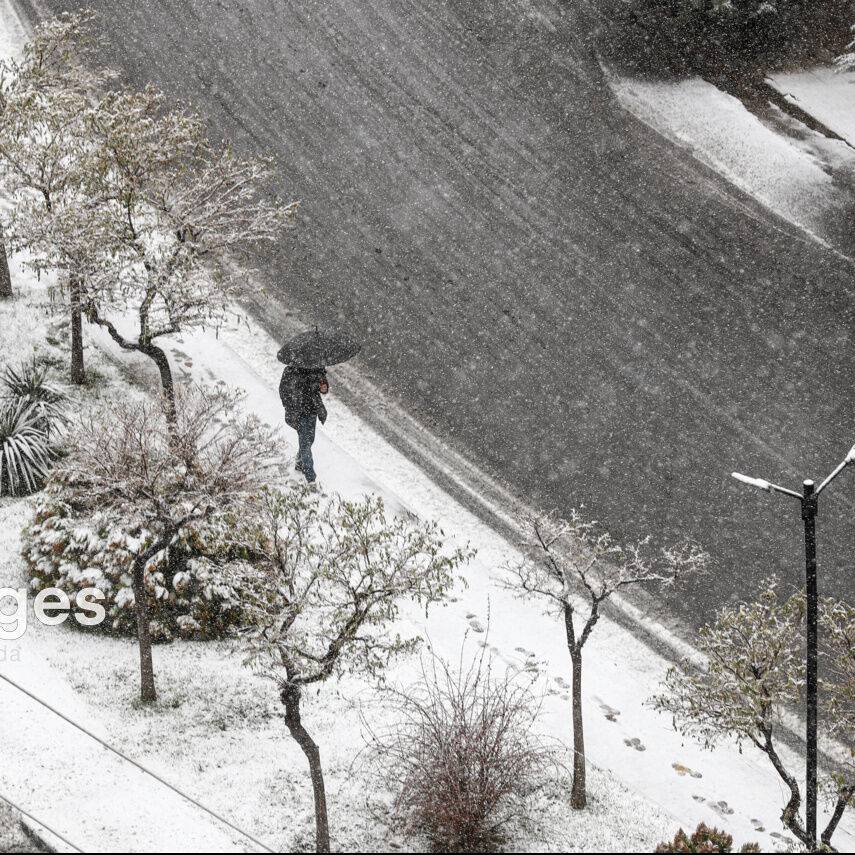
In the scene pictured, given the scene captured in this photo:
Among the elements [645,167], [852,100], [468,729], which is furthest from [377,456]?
[852,100]

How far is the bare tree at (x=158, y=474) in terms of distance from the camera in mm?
9109

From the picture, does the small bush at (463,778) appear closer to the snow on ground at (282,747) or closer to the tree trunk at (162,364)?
the snow on ground at (282,747)

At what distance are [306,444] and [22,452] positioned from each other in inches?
121

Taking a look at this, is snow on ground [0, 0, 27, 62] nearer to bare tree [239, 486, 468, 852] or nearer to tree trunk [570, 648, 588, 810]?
bare tree [239, 486, 468, 852]

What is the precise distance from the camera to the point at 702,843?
8.06 meters

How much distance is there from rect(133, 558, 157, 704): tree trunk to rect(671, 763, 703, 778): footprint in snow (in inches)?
192

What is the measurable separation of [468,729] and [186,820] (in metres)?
2.33

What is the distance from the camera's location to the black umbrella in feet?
39.5

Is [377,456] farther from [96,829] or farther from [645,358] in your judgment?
[96,829]

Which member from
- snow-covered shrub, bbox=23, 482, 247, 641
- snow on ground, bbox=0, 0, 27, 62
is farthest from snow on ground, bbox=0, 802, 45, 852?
snow on ground, bbox=0, 0, 27, 62

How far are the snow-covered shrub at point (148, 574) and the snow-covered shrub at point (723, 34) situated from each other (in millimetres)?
13252

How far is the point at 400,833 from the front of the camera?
8.58 meters

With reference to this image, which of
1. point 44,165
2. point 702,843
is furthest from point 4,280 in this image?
point 702,843

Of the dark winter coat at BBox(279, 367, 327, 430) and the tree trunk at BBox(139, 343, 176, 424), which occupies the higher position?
the dark winter coat at BBox(279, 367, 327, 430)
